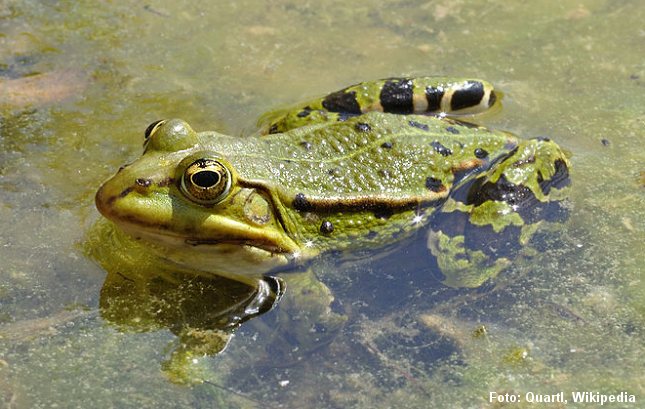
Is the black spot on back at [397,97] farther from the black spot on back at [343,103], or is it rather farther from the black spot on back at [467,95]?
the black spot on back at [467,95]

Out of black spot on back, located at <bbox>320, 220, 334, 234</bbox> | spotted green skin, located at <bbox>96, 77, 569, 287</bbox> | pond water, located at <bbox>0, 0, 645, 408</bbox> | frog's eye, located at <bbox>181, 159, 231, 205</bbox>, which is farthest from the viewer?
black spot on back, located at <bbox>320, 220, 334, 234</bbox>

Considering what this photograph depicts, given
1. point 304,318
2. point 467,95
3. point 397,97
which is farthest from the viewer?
point 467,95

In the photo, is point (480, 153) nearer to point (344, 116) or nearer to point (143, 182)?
point (344, 116)

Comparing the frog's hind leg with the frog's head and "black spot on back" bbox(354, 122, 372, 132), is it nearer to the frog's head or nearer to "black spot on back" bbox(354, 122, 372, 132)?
"black spot on back" bbox(354, 122, 372, 132)

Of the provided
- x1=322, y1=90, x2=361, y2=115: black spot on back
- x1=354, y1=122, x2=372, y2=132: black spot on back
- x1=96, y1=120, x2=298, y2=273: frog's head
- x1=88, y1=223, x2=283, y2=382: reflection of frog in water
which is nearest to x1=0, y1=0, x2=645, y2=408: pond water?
x1=88, y1=223, x2=283, y2=382: reflection of frog in water

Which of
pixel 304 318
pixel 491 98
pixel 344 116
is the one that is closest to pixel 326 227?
pixel 304 318

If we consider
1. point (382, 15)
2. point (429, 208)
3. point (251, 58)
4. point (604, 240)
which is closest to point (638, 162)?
point (604, 240)
